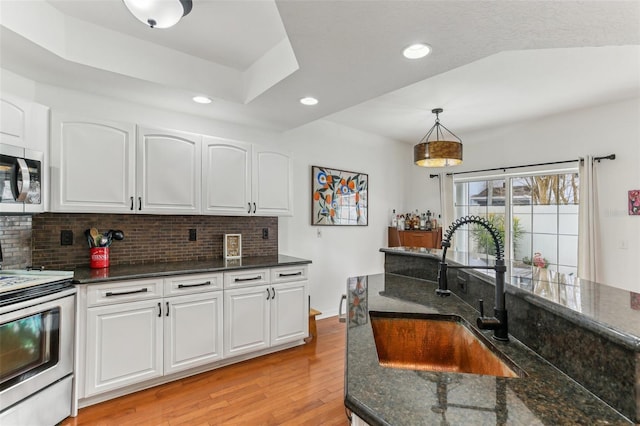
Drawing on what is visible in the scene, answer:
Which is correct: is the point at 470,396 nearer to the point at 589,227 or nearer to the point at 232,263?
the point at 232,263

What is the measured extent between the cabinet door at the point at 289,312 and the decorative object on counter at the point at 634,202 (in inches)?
139

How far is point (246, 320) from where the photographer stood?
2.83 meters

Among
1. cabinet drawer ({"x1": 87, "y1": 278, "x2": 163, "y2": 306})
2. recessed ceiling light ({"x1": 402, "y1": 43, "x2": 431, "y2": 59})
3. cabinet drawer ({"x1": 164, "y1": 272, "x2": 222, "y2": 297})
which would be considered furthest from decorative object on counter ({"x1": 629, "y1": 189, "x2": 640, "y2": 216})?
cabinet drawer ({"x1": 87, "y1": 278, "x2": 163, "y2": 306})

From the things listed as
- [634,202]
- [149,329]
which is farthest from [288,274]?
[634,202]

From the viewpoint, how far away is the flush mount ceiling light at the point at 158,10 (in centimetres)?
152

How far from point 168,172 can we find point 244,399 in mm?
1929

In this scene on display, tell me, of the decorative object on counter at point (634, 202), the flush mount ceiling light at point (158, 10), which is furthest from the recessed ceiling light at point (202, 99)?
the decorative object on counter at point (634, 202)

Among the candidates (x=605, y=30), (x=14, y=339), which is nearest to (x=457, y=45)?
(x=605, y=30)

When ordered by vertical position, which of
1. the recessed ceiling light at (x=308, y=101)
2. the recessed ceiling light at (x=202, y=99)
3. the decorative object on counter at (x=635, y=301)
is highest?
the recessed ceiling light at (x=202, y=99)

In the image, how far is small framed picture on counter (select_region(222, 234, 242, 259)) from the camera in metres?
3.29

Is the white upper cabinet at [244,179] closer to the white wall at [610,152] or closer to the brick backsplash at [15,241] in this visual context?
the brick backsplash at [15,241]

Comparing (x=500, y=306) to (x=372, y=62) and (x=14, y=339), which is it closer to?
(x=372, y=62)

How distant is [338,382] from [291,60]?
249 centimetres

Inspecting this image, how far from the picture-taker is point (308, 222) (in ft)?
13.3
